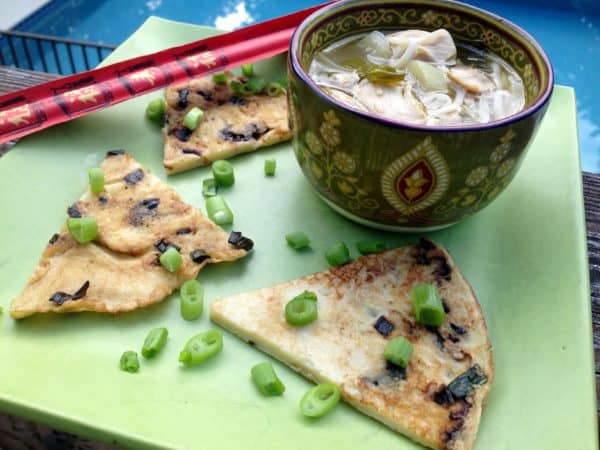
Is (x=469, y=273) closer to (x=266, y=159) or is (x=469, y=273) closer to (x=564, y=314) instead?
(x=564, y=314)

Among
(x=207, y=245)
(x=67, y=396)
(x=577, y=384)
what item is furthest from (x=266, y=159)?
(x=577, y=384)

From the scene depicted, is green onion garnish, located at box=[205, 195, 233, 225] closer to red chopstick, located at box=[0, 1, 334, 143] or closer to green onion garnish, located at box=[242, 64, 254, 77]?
red chopstick, located at box=[0, 1, 334, 143]

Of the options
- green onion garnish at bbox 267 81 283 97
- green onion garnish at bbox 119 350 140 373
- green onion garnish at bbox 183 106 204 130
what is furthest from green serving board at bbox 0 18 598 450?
green onion garnish at bbox 267 81 283 97

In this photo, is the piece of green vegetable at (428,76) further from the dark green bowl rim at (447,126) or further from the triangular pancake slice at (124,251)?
the triangular pancake slice at (124,251)

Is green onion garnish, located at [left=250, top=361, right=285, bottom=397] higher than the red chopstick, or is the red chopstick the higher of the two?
the red chopstick

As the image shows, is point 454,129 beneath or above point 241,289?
above

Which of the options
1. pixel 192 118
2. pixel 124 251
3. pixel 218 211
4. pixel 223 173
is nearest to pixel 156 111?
pixel 192 118
